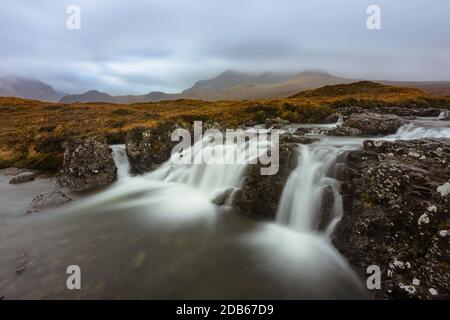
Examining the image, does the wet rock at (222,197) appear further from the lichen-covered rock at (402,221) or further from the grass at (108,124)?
the grass at (108,124)

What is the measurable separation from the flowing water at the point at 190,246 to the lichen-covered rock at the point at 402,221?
92 cm

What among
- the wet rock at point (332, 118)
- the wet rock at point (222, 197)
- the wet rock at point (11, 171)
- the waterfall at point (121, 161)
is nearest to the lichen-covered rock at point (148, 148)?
the waterfall at point (121, 161)

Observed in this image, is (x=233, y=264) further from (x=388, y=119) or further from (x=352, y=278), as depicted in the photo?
(x=388, y=119)

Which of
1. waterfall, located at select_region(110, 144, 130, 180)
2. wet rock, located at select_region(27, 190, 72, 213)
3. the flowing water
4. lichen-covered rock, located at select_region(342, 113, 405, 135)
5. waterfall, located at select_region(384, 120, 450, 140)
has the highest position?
lichen-covered rock, located at select_region(342, 113, 405, 135)

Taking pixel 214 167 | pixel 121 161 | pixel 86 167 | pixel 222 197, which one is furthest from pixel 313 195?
pixel 121 161

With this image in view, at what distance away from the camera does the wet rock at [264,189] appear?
12945 mm

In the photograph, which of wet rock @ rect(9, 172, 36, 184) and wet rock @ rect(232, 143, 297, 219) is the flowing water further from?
wet rock @ rect(9, 172, 36, 184)

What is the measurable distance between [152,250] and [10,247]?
5848mm

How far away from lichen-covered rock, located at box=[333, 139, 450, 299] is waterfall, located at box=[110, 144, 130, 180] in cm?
1613

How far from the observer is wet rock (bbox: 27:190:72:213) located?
14.6 m

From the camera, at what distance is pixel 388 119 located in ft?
76.0

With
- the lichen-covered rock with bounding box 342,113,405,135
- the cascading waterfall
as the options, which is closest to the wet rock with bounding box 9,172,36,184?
the cascading waterfall

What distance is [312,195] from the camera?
12.3 meters
